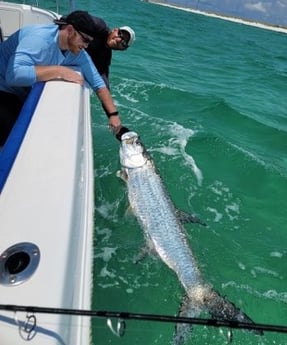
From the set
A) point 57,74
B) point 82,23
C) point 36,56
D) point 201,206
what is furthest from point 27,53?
point 201,206

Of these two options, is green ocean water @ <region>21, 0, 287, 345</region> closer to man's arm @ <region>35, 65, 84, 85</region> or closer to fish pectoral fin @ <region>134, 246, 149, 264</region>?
fish pectoral fin @ <region>134, 246, 149, 264</region>

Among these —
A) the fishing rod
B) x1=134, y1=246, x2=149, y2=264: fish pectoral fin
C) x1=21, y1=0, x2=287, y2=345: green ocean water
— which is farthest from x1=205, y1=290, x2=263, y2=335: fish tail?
the fishing rod

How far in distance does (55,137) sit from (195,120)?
585 cm

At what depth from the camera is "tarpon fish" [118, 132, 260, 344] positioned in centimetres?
283

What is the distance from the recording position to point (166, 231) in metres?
3.33

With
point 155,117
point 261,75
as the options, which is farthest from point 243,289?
point 261,75

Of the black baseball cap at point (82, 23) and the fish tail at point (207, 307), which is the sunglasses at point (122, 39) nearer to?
the black baseball cap at point (82, 23)

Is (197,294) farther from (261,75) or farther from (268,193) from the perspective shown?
(261,75)

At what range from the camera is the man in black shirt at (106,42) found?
4.57m

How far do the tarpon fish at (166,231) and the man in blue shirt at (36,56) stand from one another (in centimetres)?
89

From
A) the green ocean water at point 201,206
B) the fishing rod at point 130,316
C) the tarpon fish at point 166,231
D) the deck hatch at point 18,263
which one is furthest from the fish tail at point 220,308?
the deck hatch at point 18,263

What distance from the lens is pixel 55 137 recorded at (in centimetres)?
240

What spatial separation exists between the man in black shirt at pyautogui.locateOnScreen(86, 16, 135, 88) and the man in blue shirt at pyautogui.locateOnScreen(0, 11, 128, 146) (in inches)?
48.8

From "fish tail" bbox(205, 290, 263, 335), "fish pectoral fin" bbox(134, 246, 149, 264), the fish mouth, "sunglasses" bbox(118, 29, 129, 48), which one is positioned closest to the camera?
"fish tail" bbox(205, 290, 263, 335)
